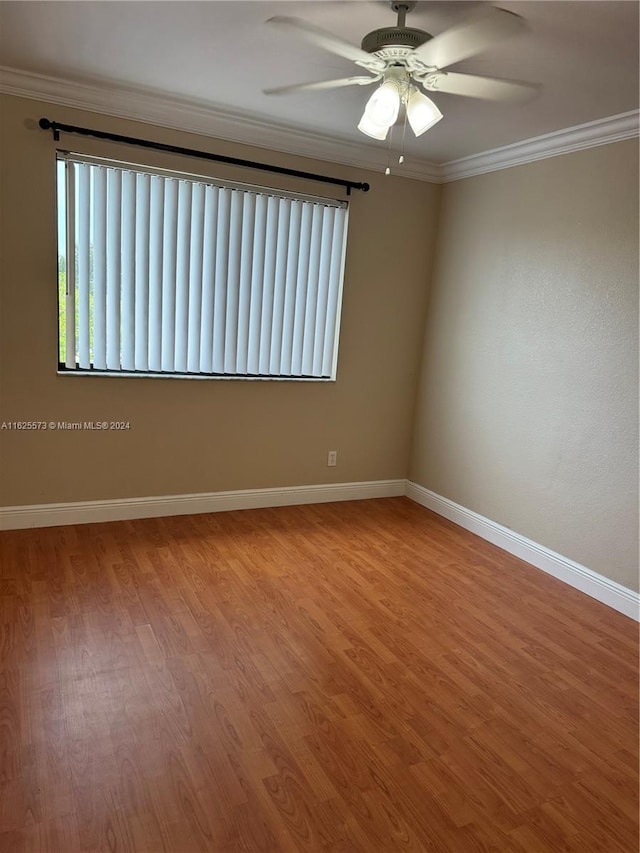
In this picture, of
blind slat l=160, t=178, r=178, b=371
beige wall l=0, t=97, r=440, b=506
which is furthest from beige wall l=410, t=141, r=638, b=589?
blind slat l=160, t=178, r=178, b=371

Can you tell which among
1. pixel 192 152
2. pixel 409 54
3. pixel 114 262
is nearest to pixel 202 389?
pixel 114 262

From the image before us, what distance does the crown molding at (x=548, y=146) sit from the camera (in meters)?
2.83

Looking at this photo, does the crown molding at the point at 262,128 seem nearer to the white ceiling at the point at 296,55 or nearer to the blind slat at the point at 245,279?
the white ceiling at the point at 296,55

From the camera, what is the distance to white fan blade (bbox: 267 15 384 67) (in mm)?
1924

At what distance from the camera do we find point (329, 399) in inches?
163

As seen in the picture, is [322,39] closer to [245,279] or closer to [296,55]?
[296,55]

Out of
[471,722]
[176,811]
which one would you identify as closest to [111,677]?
[176,811]

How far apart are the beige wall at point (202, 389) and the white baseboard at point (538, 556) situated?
1.68 feet

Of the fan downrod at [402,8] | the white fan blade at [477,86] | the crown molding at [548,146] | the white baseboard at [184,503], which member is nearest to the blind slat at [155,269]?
the white baseboard at [184,503]

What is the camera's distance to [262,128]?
344 centimetres

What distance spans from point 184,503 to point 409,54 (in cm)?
282

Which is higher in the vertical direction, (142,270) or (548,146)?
(548,146)

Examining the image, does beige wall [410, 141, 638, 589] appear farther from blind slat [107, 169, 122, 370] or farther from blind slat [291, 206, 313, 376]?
blind slat [107, 169, 122, 370]

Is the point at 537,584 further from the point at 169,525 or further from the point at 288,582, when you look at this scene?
the point at 169,525
